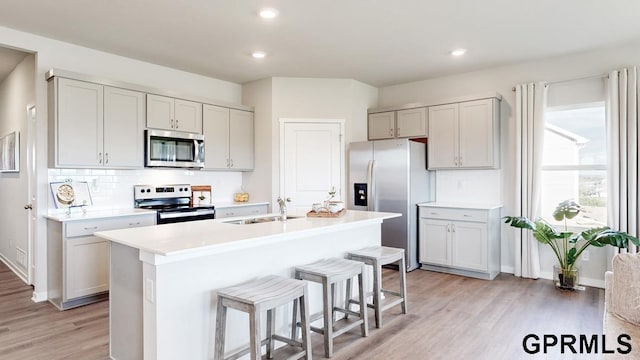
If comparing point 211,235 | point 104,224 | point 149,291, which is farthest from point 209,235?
point 104,224

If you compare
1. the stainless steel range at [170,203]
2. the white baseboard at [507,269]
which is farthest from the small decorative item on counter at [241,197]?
the white baseboard at [507,269]

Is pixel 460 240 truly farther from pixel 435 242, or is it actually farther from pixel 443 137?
pixel 443 137

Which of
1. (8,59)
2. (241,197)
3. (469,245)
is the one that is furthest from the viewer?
(241,197)

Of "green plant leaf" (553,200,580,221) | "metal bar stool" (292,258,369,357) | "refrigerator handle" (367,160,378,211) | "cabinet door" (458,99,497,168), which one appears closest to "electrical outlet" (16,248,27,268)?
"metal bar stool" (292,258,369,357)

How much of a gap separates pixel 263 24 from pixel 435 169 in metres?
2.96

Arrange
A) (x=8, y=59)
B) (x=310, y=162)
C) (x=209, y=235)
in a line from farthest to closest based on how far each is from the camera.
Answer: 1. (x=310, y=162)
2. (x=8, y=59)
3. (x=209, y=235)

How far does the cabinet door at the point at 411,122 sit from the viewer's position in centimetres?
527

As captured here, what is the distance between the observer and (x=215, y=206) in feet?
15.9

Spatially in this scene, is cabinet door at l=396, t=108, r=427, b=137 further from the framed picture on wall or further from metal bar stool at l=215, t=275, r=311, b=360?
the framed picture on wall

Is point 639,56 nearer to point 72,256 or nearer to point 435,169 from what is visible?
point 435,169

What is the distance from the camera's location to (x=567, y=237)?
418cm

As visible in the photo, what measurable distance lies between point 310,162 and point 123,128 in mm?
2339

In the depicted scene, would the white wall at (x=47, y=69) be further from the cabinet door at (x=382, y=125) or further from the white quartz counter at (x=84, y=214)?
the cabinet door at (x=382, y=125)

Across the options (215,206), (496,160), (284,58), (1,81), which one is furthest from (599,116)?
(1,81)
